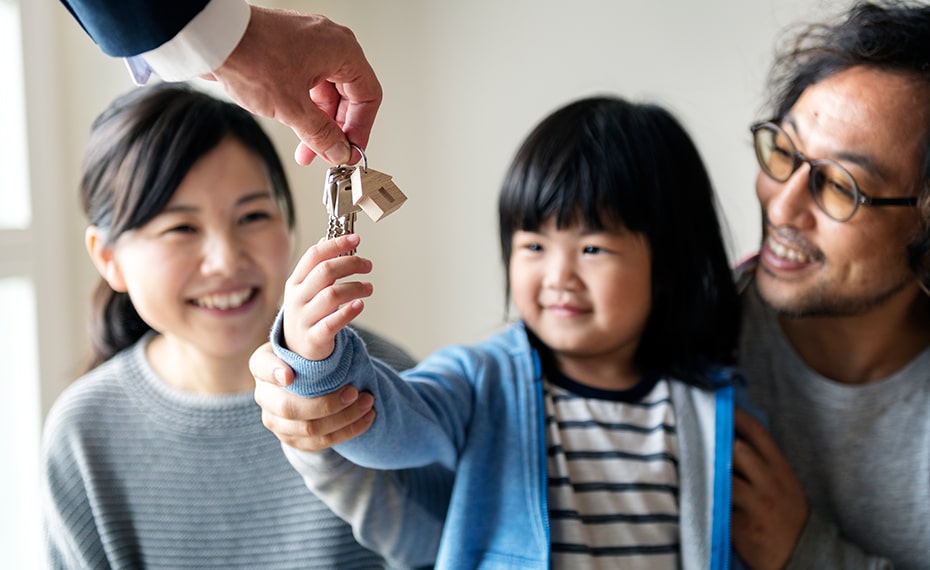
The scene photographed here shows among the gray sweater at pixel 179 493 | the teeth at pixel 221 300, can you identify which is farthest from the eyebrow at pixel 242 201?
the gray sweater at pixel 179 493

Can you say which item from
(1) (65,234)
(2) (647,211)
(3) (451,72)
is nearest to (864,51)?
(2) (647,211)

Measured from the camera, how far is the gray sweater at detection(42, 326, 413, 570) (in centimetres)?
125

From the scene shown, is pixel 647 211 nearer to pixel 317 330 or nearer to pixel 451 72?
pixel 317 330

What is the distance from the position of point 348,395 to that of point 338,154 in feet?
0.83

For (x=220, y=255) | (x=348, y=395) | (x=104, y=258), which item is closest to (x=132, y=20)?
(x=348, y=395)

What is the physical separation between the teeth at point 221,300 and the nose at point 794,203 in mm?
831

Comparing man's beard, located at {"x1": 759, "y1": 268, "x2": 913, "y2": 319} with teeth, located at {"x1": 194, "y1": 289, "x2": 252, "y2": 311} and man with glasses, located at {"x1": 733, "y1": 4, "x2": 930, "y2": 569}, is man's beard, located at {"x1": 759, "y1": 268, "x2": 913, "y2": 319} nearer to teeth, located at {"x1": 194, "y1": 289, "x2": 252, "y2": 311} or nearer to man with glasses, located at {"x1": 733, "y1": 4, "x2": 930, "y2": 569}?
man with glasses, located at {"x1": 733, "y1": 4, "x2": 930, "y2": 569}

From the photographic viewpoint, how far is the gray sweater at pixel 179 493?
1.25 m

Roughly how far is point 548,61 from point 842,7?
694mm

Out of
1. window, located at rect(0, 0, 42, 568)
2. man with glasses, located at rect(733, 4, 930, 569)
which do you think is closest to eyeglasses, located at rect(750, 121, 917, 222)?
man with glasses, located at rect(733, 4, 930, 569)

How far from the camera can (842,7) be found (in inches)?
59.6

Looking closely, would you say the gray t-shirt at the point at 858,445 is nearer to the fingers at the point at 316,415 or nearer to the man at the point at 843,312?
the man at the point at 843,312

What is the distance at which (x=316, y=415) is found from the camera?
88cm

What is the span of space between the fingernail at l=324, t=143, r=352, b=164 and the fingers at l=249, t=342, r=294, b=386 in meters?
0.21
